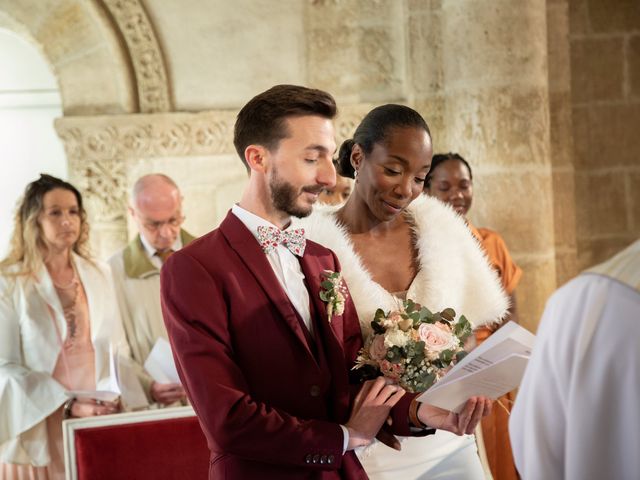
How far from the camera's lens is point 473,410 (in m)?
2.23

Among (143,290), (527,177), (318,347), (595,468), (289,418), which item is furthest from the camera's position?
(527,177)

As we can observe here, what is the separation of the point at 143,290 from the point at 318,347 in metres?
2.49

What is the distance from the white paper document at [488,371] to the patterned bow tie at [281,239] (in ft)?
1.59

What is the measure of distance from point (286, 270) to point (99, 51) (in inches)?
166

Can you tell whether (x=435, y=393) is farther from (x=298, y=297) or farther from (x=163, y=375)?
(x=163, y=375)

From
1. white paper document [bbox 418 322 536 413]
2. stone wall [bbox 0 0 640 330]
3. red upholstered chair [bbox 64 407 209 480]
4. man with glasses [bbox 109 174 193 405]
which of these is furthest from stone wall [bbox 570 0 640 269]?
white paper document [bbox 418 322 536 413]

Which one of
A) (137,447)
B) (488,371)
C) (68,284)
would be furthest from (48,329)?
(488,371)

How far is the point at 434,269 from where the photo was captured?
277 cm

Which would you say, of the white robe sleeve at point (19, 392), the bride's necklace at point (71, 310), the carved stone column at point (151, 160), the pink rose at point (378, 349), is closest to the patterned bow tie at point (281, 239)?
the pink rose at point (378, 349)

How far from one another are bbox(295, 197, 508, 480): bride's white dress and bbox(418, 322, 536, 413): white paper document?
1.48ft

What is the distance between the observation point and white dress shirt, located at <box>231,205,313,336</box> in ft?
7.32

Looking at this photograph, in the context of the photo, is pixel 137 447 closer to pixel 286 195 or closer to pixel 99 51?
pixel 286 195

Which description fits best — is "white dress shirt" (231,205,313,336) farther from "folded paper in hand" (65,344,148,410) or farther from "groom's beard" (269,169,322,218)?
"folded paper in hand" (65,344,148,410)

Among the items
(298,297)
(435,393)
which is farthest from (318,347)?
(435,393)
